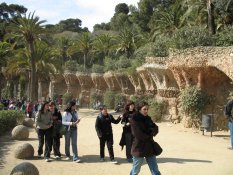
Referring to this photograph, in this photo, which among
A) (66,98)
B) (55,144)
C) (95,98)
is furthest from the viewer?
(66,98)

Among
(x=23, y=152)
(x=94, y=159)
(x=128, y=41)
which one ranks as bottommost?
(x=94, y=159)

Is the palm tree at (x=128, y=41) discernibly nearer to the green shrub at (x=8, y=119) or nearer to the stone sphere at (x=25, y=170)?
the green shrub at (x=8, y=119)

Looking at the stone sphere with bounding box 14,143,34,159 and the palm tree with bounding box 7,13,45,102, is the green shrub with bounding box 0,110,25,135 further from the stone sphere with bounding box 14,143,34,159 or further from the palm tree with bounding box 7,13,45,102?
the palm tree with bounding box 7,13,45,102

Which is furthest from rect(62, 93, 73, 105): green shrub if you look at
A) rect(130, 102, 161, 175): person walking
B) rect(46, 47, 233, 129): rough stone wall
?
rect(130, 102, 161, 175): person walking

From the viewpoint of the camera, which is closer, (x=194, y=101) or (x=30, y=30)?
(x=194, y=101)

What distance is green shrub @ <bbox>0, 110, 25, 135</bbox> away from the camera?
54.6ft

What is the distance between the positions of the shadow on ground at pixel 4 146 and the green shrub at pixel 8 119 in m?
0.43

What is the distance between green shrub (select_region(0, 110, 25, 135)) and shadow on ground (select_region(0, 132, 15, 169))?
426 mm

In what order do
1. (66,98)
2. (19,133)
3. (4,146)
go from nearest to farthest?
(4,146) → (19,133) → (66,98)

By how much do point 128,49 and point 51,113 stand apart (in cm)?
3647

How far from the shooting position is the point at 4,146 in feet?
43.0

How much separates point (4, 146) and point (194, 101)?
973 cm

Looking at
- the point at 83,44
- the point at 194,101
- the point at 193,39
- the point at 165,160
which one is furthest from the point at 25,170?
the point at 83,44

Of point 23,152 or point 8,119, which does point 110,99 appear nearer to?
point 8,119
